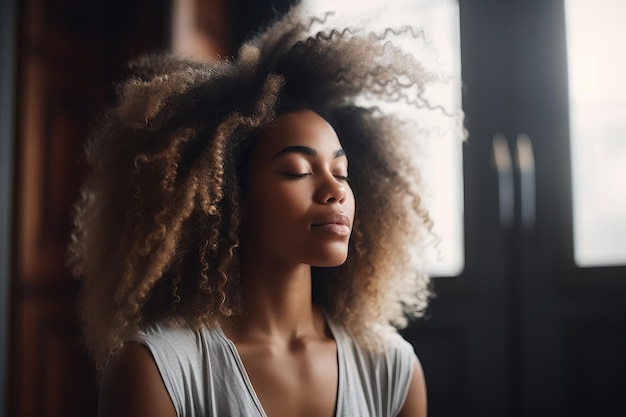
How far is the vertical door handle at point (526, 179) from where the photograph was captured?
2.00 meters

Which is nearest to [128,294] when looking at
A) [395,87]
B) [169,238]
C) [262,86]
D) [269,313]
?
[169,238]

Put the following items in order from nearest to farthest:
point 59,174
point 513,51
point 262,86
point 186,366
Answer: point 186,366, point 262,86, point 513,51, point 59,174

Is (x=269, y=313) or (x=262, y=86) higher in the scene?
(x=262, y=86)

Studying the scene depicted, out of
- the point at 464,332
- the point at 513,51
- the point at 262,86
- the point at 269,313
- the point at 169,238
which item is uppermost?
the point at 513,51

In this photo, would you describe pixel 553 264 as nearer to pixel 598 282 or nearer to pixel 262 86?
pixel 598 282

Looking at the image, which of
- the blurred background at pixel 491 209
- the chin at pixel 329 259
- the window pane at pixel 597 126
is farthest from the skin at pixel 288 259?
the window pane at pixel 597 126

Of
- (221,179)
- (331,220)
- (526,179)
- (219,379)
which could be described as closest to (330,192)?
(331,220)

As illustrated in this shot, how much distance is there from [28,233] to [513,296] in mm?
1508

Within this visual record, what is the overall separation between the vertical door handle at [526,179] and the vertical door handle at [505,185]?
0.09 feet

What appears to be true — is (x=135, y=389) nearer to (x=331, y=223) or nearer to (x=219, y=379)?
(x=219, y=379)

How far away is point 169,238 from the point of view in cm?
108

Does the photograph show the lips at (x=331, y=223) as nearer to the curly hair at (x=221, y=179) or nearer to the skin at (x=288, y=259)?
the skin at (x=288, y=259)

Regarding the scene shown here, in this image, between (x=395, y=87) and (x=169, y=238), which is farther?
(x=395, y=87)

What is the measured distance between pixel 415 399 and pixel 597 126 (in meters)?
1.15
